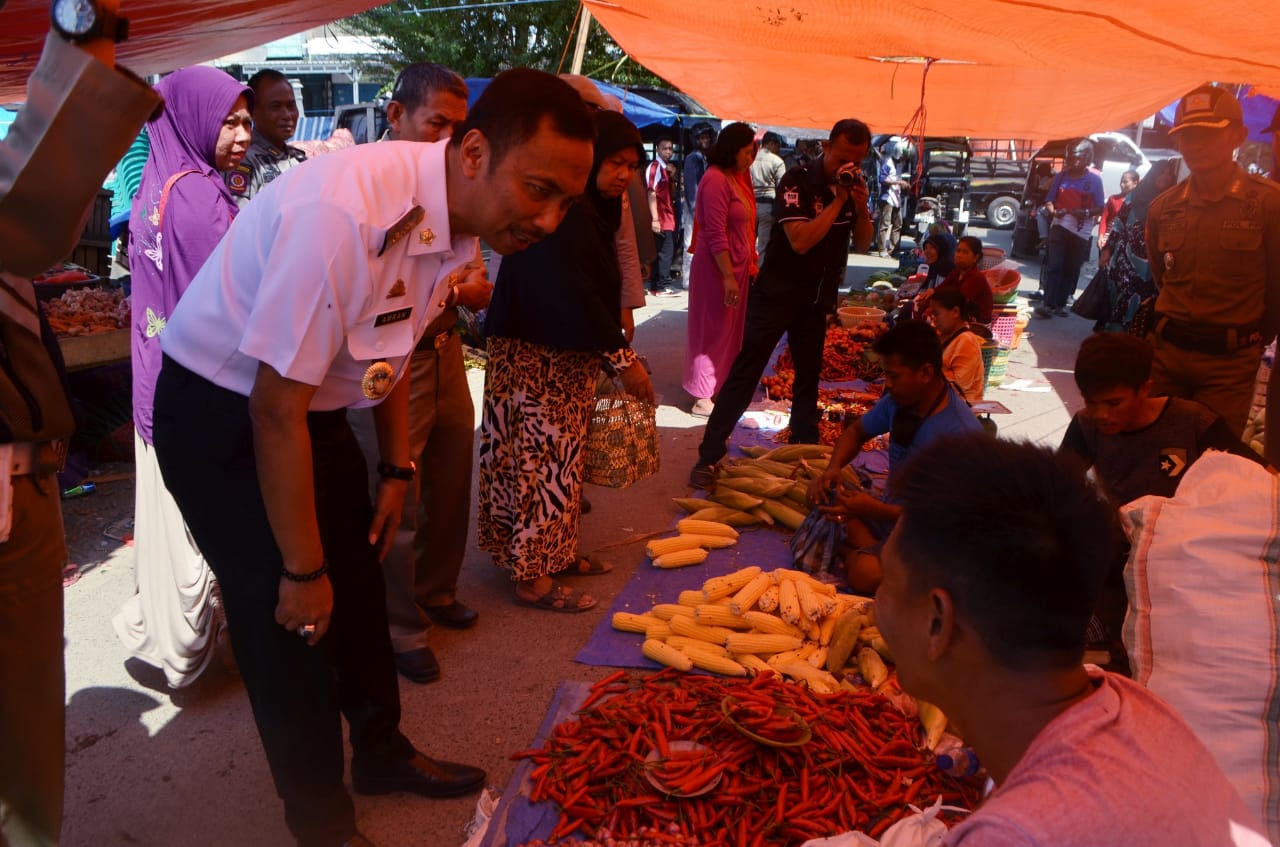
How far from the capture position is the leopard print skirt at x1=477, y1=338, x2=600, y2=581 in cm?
389

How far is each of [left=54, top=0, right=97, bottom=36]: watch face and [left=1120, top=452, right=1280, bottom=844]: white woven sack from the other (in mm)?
2374

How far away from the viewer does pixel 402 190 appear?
1916 millimetres

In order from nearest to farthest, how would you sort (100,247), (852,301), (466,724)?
(466,724)
(100,247)
(852,301)

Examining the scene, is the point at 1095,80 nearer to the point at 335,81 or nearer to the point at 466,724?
the point at 466,724

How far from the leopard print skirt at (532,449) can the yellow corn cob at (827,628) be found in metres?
1.22

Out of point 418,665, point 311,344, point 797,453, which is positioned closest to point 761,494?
point 797,453

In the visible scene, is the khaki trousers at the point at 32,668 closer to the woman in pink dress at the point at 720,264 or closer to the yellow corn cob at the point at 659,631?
the yellow corn cob at the point at 659,631

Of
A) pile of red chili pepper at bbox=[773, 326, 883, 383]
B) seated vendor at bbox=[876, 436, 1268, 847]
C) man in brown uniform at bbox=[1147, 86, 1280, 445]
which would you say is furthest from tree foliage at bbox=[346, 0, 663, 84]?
seated vendor at bbox=[876, 436, 1268, 847]

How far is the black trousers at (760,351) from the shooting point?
18.7 feet

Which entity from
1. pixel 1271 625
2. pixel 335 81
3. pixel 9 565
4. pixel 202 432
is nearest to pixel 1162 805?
pixel 1271 625

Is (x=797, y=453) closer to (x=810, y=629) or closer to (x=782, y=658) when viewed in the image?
(x=810, y=629)

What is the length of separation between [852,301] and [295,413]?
9530 mm

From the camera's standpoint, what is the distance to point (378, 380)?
2.03m

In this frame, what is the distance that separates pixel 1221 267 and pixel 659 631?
3.38 meters
